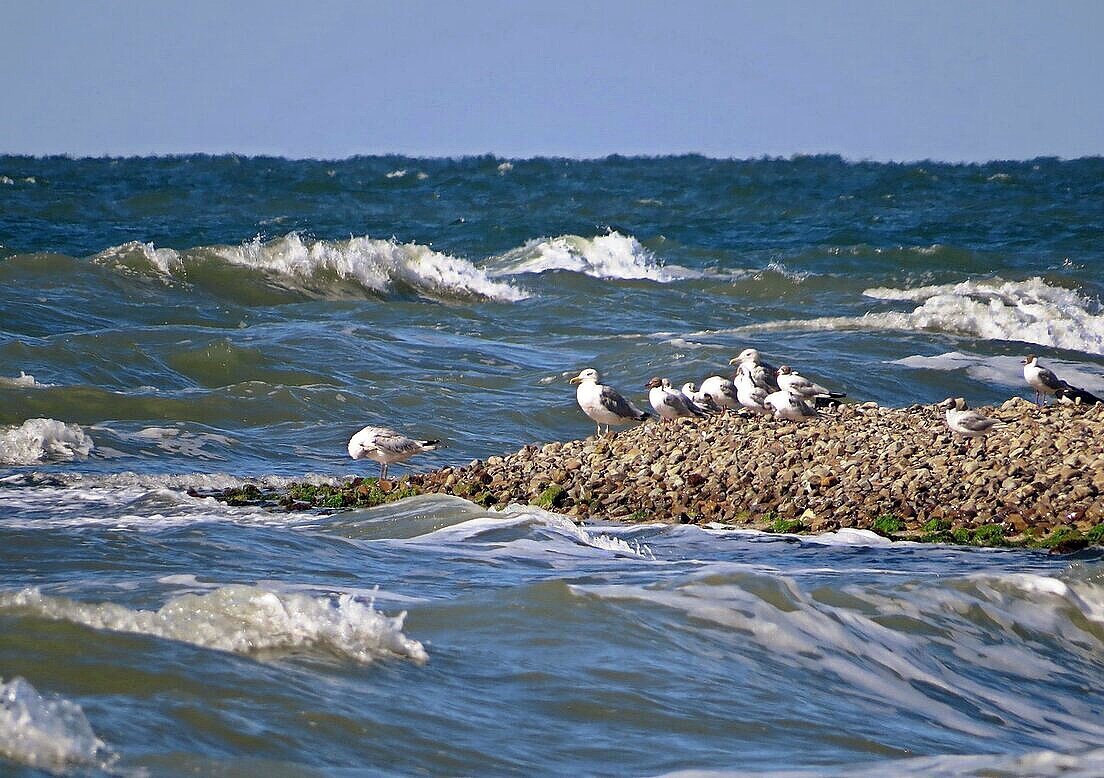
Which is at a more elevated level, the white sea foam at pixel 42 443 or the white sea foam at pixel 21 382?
the white sea foam at pixel 21 382

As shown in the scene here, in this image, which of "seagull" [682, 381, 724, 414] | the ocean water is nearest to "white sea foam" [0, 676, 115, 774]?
the ocean water

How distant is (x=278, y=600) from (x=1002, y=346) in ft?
49.7

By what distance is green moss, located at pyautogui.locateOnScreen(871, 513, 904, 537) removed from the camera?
902 centimetres

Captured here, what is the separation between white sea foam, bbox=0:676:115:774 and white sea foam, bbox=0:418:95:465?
716 cm

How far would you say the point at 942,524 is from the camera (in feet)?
29.7

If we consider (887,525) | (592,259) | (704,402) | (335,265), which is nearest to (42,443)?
(704,402)

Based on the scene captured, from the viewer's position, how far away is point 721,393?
12656mm

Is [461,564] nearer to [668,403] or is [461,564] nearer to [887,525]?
[887,525]

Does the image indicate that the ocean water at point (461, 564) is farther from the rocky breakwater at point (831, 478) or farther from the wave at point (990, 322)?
the rocky breakwater at point (831, 478)

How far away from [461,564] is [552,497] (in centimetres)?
213

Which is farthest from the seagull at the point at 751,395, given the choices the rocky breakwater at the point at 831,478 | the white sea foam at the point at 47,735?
the white sea foam at the point at 47,735

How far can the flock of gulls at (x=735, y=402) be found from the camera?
11.4m

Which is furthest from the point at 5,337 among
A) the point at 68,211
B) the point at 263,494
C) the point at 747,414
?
the point at 68,211

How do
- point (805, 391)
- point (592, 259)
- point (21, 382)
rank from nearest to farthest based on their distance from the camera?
1. point (805, 391)
2. point (21, 382)
3. point (592, 259)
